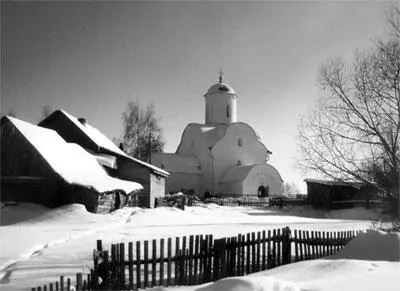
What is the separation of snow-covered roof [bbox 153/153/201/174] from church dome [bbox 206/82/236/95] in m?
11.6

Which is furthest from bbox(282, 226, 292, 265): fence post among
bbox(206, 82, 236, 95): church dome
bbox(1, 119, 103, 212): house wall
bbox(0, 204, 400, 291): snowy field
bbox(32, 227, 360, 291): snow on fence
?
bbox(206, 82, 236, 95): church dome

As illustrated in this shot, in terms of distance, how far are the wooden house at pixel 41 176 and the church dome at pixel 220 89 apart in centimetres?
3722

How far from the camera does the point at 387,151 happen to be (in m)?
15.0

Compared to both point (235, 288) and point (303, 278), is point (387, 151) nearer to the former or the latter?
point (303, 278)

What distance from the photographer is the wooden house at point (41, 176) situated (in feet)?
78.0

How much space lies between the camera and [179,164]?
5394 centimetres

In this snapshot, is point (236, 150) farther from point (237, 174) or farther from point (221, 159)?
point (237, 174)

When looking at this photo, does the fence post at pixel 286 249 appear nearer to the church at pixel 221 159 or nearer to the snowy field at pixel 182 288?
the snowy field at pixel 182 288

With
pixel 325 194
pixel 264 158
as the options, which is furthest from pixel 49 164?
pixel 264 158

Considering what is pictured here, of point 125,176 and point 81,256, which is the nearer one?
point 81,256

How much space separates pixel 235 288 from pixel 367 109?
11.9 m

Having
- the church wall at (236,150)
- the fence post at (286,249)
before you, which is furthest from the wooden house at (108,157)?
the fence post at (286,249)

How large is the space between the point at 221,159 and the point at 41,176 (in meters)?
33.3

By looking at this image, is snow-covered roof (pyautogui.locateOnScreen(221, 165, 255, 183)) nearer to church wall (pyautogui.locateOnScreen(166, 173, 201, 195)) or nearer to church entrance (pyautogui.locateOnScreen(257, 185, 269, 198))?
church entrance (pyautogui.locateOnScreen(257, 185, 269, 198))
